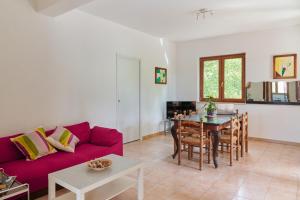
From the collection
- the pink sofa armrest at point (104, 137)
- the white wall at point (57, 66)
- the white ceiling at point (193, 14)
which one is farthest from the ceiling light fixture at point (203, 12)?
the pink sofa armrest at point (104, 137)

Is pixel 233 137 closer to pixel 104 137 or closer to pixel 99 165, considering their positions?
pixel 104 137

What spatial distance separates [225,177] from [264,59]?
3.26 meters

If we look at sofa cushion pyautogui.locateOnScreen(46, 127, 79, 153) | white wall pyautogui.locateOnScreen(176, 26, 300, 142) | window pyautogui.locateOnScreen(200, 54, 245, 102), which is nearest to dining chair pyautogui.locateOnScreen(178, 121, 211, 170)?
sofa cushion pyautogui.locateOnScreen(46, 127, 79, 153)

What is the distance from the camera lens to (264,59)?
16.4 ft

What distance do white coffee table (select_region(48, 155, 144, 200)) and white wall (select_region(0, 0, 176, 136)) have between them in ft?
4.58

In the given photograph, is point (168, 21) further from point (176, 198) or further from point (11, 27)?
point (176, 198)

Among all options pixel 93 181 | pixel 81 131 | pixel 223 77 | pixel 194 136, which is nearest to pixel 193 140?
pixel 194 136

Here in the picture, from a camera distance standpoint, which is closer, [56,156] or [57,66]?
[56,156]

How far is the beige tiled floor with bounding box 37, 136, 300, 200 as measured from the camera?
254 cm

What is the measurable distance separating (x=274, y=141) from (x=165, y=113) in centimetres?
275

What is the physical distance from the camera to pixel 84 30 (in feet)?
12.5

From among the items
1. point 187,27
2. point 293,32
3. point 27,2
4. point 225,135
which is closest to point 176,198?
point 225,135

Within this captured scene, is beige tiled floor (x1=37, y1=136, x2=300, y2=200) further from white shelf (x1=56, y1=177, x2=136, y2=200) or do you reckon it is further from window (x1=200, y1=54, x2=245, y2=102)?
window (x1=200, y1=54, x2=245, y2=102)

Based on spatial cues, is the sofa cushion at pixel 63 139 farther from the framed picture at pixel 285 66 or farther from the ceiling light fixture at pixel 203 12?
the framed picture at pixel 285 66
